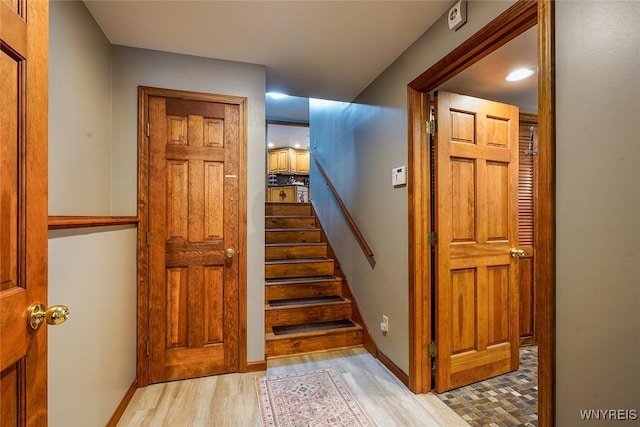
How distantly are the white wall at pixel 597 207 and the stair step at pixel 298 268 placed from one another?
92.2 inches

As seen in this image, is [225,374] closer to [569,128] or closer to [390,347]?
[390,347]

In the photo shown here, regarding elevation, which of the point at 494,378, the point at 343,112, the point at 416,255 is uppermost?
the point at 343,112

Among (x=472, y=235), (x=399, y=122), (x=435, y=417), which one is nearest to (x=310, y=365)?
(x=435, y=417)

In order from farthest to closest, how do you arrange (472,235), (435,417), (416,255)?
(472,235)
(416,255)
(435,417)

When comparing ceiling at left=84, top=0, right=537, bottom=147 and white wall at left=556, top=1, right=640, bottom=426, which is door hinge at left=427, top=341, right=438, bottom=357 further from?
ceiling at left=84, top=0, right=537, bottom=147

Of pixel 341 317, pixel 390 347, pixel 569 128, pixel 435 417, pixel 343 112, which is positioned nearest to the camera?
pixel 569 128

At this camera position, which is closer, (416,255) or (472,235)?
(416,255)

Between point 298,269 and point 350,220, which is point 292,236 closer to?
point 298,269

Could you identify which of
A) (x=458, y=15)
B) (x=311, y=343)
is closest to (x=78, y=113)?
(x=458, y=15)

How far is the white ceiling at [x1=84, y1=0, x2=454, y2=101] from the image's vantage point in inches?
64.2

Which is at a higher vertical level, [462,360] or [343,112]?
[343,112]

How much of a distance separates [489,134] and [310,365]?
223cm

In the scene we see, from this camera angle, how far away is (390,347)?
229cm

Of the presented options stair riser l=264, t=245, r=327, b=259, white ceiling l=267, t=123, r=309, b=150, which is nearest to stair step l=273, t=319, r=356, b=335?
stair riser l=264, t=245, r=327, b=259
